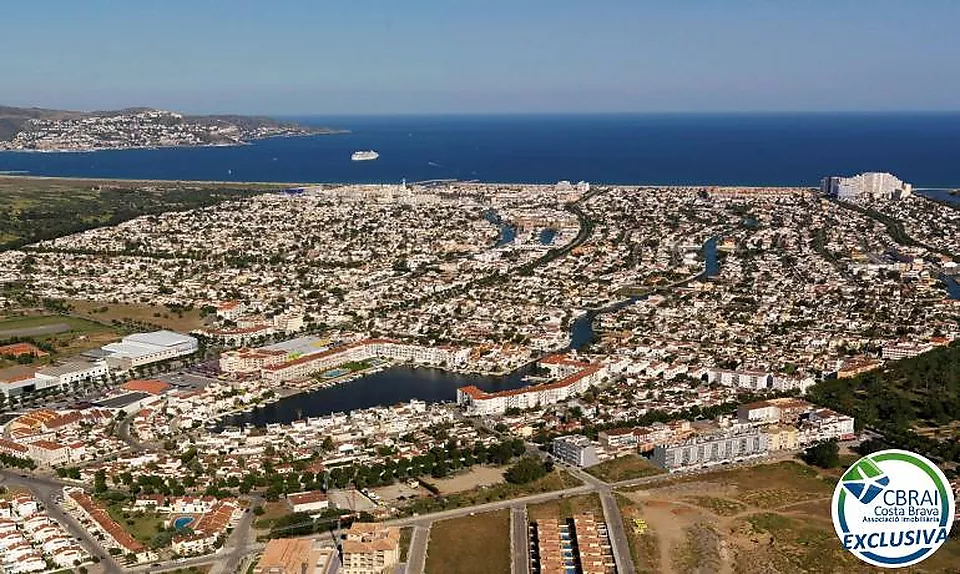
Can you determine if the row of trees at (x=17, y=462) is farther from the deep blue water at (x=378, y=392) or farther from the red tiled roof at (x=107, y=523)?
the deep blue water at (x=378, y=392)

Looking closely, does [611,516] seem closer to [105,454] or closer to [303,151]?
[105,454]

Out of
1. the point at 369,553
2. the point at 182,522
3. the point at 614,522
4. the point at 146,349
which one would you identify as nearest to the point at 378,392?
the point at 146,349

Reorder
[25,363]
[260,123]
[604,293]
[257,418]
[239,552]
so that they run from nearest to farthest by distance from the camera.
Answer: [239,552], [257,418], [25,363], [604,293], [260,123]

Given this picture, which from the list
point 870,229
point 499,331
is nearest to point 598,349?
point 499,331

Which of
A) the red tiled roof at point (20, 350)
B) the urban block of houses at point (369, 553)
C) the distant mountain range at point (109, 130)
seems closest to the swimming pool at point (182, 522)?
the urban block of houses at point (369, 553)

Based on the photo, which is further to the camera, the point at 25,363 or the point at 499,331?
the point at 499,331

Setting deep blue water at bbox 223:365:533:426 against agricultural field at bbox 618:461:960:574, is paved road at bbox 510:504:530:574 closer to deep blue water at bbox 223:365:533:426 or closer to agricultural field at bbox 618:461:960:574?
agricultural field at bbox 618:461:960:574
